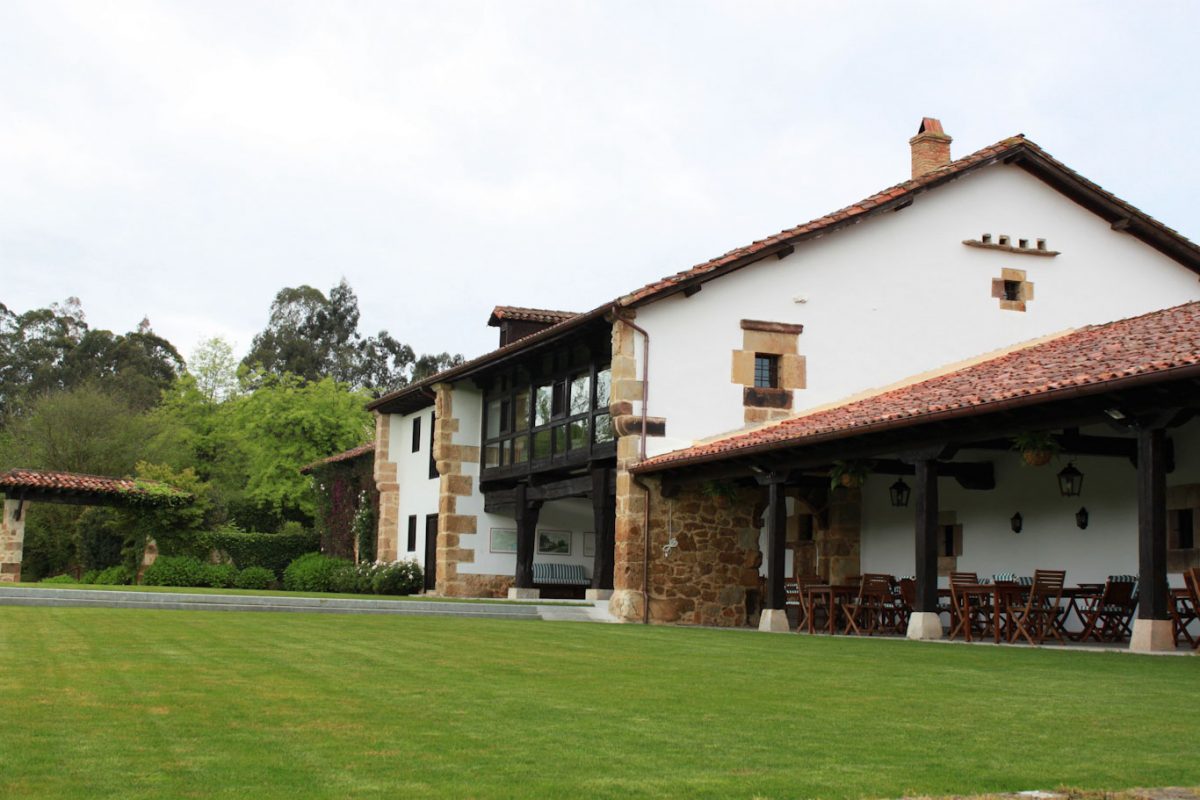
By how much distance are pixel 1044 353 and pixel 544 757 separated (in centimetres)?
1307

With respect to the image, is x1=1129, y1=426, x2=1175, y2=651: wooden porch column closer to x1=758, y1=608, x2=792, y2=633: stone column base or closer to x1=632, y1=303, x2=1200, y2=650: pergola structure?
x1=632, y1=303, x2=1200, y2=650: pergola structure

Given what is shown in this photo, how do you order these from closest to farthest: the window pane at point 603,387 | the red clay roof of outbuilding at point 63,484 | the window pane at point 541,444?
the window pane at point 603,387 < the window pane at point 541,444 < the red clay roof of outbuilding at point 63,484

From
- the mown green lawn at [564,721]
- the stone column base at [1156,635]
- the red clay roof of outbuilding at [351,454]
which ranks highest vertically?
the red clay roof of outbuilding at [351,454]

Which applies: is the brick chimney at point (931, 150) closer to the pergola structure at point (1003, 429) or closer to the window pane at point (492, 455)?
the pergola structure at point (1003, 429)

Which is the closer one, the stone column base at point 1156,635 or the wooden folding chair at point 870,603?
the stone column base at point 1156,635

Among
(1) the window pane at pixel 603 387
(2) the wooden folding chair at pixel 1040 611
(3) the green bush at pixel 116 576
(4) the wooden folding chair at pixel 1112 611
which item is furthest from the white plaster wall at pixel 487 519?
(4) the wooden folding chair at pixel 1112 611

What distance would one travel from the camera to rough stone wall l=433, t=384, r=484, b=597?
2664cm

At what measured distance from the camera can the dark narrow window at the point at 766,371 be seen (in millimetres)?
20156

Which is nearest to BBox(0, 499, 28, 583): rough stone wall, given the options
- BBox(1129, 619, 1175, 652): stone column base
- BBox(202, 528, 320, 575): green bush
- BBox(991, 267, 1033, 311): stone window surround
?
BBox(202, 528, 320, 575): green bush

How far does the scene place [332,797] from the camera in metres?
4.44

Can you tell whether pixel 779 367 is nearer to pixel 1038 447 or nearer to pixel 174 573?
pixel 1038 447

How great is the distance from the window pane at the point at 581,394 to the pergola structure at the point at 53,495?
11655 millimetres

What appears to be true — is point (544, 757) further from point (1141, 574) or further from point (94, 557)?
point (94, 557)

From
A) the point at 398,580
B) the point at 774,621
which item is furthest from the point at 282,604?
the point at 398,580
